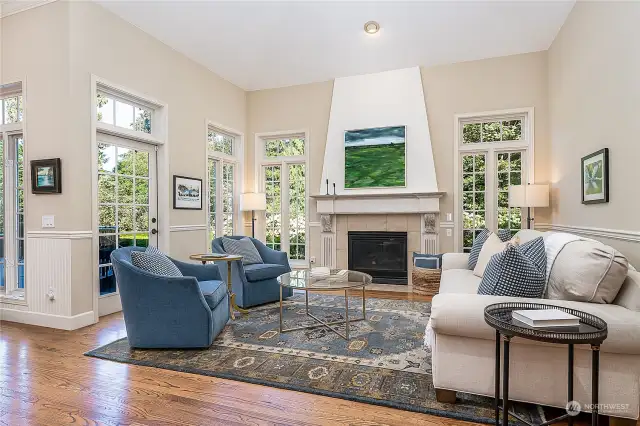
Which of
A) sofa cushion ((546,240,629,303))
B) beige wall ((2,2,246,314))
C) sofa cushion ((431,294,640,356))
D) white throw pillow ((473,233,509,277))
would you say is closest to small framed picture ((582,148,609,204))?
white throw pillow ((473,233,509,277))

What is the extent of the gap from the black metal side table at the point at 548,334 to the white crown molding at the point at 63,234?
3697 millimetres

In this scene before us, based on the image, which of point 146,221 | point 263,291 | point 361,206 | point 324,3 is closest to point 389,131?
point 361,206

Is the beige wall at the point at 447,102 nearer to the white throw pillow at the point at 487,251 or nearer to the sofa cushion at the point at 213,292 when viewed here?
the white throw pillow at the point at 487,251

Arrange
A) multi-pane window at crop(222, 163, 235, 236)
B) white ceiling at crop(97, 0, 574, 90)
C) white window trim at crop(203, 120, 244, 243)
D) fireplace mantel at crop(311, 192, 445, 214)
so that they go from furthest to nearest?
multi-pane window at crop(222, 163, 235, 236), white window trim at crop(203, 120, 244, 243), fireplace mantel at crop(311, 192, 445, 214), white ceiling at crop(97, 0, 574, 90)

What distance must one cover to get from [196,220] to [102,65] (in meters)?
2.26

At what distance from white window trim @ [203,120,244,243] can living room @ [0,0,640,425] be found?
57 mm

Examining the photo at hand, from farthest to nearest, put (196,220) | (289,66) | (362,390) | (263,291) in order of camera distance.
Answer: (289,66)
(196,220)
(263,291)
(362,390)

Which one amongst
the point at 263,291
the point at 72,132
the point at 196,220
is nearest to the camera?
the point at 72,132

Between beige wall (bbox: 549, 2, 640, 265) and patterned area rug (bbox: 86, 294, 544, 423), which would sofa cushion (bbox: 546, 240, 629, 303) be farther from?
beige wall (bbox: 549, 2, 640, 265)

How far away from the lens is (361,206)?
18.9ft

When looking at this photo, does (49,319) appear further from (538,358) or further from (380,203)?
(380,203)

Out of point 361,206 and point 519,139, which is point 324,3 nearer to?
point 361,206

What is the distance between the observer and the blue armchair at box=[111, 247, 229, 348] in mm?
2785

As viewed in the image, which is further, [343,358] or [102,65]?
[102,65]
